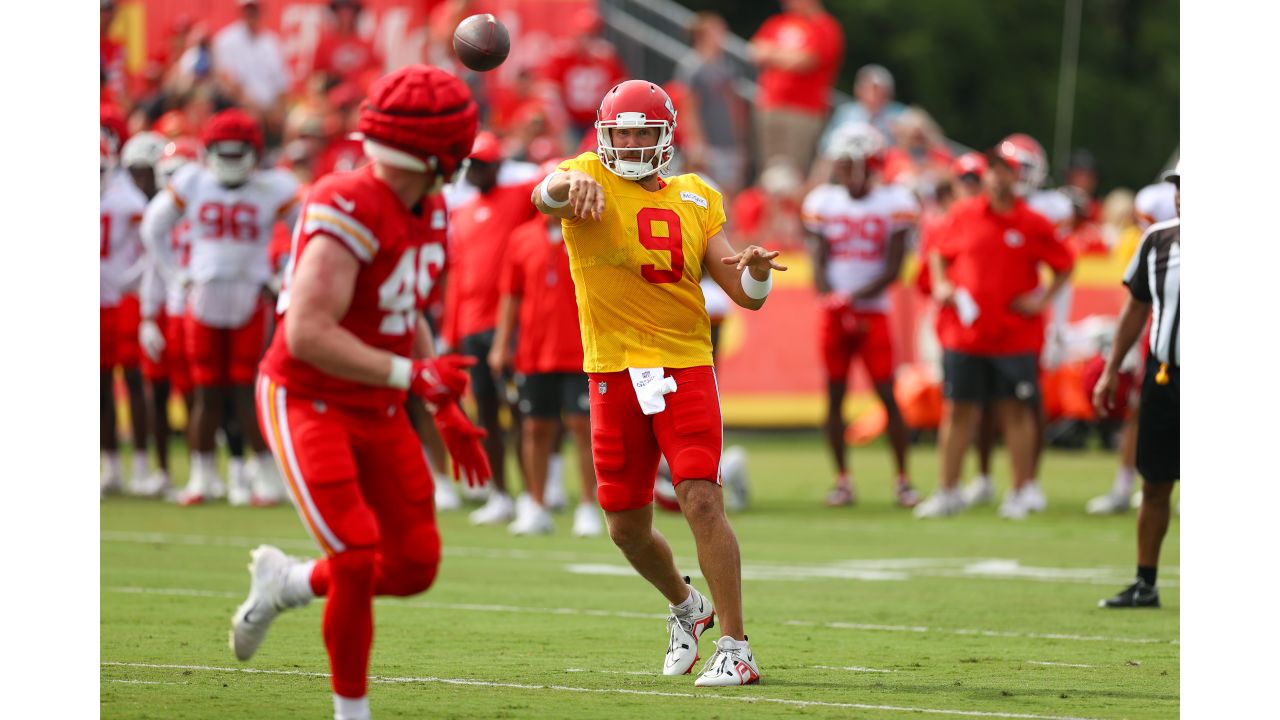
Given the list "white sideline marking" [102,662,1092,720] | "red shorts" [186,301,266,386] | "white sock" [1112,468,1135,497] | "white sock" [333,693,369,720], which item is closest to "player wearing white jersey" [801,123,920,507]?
"white sock" [1112,468,1135,497]

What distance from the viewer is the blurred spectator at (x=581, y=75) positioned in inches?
858

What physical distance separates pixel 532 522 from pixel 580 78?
9970 millimetres

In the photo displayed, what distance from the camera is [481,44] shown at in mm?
7617

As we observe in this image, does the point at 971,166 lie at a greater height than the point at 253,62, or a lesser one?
lesser

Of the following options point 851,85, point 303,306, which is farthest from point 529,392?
point 851,85

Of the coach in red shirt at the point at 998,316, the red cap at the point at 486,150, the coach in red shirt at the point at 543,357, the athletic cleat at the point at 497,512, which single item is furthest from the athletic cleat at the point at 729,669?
the coach in red shirt at the point at 998,316

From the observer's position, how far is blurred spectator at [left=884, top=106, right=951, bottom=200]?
2000 cm

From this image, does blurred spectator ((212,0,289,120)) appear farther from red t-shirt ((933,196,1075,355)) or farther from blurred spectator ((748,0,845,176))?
red t-shirt ((933,196,1075,355))

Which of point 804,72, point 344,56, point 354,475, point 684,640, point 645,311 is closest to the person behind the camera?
point 354,475

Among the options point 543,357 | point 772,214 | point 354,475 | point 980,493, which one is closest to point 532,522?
point 543,357

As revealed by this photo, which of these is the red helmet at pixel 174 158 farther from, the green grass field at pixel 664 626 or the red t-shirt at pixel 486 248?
the green grass field at pixel 664 626

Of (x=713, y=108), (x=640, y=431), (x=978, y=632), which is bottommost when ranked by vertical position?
(x=978, y=632)

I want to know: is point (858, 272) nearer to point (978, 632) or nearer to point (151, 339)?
point (151, 339)

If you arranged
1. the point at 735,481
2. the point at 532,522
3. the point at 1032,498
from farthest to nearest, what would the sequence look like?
the point at 735,481, the point at 1032,498, the point at 532,522
